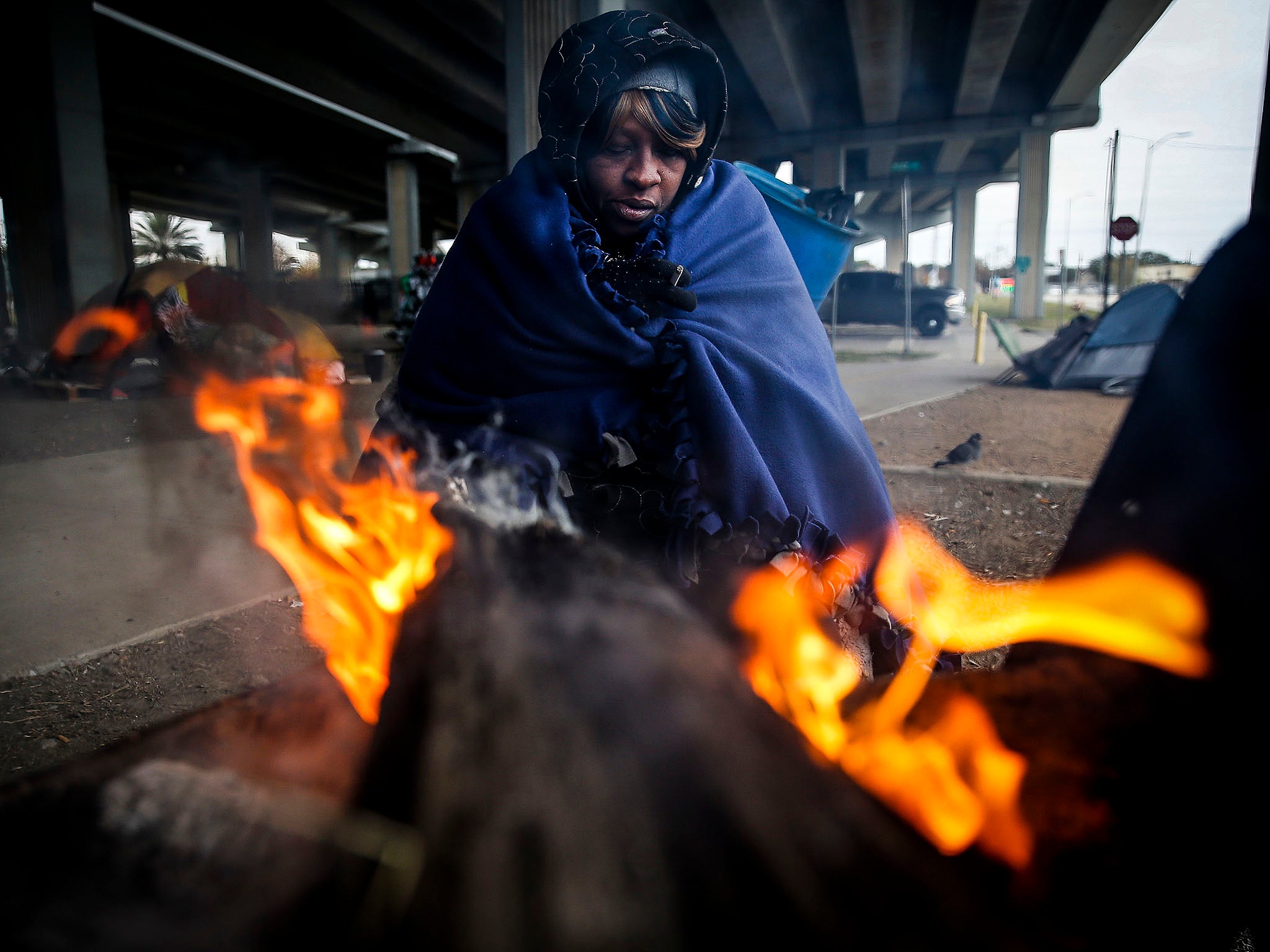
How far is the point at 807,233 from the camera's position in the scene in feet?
9.86

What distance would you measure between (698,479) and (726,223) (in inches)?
26.6

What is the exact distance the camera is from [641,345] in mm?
1560

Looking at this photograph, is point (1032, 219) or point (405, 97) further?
point (1032, 219)

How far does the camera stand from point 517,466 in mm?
1408

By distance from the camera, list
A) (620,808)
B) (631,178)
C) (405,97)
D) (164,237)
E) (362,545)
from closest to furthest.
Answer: (620,808)
(362,545)
(631,178)
(405,97)
(164,237)

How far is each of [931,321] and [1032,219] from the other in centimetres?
738

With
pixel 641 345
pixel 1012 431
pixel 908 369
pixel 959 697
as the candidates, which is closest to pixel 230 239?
pixel 908 369

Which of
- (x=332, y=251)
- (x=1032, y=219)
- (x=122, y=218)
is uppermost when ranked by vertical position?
(x=332, y=251)

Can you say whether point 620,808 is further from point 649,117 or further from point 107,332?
point 107,332

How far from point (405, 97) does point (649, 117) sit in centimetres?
1689

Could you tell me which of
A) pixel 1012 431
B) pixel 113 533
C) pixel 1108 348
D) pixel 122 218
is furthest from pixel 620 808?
pixel 122 218

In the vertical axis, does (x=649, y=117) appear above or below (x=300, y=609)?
above

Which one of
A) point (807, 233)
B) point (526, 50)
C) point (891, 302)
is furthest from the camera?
point (891, 302)

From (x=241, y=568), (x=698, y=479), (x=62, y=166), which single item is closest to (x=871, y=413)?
(x=241, y=568)
